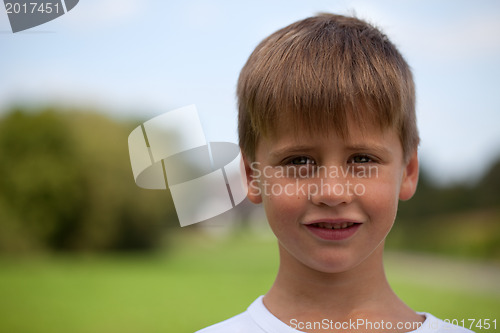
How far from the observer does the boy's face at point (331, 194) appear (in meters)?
1.48

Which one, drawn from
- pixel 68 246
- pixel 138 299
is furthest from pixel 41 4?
pixel 68 246

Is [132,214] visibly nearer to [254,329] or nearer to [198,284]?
[198,284]

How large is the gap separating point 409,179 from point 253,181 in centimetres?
57

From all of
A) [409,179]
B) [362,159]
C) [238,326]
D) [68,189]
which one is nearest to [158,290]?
[68,189]

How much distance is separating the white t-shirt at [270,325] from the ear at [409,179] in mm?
423

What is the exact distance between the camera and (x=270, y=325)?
62.8 inches

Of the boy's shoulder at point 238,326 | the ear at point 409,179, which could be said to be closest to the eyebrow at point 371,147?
the ear at point 409,179

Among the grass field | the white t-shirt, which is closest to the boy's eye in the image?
the white t-shirt

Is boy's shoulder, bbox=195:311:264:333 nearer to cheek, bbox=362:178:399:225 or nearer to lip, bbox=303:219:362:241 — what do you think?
lip, bbox=303:219:362:241

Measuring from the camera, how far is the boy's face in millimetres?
1478

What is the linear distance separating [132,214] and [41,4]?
2313cm

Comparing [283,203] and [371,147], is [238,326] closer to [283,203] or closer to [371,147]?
[283,203]

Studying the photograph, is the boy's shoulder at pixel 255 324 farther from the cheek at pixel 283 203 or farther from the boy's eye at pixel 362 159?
the boy's eye at pixel 362 159

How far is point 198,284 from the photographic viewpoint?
25.5m
